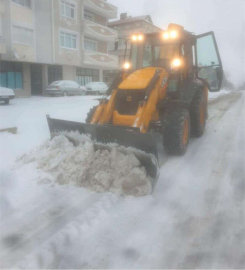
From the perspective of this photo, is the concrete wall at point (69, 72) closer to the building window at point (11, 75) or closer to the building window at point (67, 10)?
the building window at point (67, 10)

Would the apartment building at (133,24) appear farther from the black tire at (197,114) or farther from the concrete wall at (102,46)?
the black tire at (197,114)

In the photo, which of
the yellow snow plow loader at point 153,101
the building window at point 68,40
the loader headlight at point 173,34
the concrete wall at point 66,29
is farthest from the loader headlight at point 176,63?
the building window at point 68,40

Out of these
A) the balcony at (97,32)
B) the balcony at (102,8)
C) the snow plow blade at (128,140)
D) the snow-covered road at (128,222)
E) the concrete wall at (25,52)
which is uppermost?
the balcony at (102,8)

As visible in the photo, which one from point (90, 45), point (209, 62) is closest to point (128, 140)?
point (209, 62)

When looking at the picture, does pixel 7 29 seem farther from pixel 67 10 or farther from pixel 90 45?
pixel 90 45

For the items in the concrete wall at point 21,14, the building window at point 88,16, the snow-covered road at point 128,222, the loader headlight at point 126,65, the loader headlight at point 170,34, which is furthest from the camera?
the building window at point 88,16

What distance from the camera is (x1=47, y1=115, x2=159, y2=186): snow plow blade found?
446 centimetres

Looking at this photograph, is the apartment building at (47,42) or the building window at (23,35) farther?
the building window at (23,35)

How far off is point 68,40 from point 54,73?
3168mm

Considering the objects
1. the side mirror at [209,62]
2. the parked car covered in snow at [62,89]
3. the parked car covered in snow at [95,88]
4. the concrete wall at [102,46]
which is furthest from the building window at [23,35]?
the side mirror at [209,62]

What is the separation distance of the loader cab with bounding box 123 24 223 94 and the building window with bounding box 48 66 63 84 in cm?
1975

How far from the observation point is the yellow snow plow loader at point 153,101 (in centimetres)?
479

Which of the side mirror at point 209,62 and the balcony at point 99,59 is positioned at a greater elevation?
the balcony at point 99,59

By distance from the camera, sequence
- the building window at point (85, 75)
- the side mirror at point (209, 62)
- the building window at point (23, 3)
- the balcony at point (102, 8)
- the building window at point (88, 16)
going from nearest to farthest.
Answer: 1. the side mirror at point (209, 62)
2. the building window at point (23, 3)
3. the balcony at point (102, 8)
4. the building window at point (85, 75)
5. the building window at point (88, 16)
